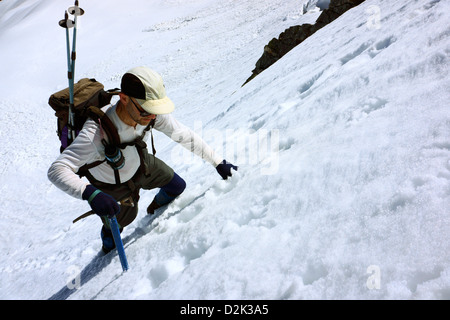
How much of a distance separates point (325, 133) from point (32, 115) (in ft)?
52.3

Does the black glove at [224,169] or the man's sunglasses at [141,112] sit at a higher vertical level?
the man's sunglasses at [141,112]

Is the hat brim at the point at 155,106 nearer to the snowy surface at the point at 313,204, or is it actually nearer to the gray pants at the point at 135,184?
the gray pants at the point at 135,184

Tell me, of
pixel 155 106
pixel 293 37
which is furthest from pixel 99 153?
pixel 293 37

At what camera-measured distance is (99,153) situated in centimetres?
257

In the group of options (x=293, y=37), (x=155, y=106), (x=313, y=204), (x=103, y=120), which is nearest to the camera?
(x=313, y=204)

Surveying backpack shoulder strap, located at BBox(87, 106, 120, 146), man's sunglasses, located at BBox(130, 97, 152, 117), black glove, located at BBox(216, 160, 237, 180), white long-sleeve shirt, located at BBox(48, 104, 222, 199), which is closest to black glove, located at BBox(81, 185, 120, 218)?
white long-sleeve shirt, located at BBox(48, 104, 222, 199)

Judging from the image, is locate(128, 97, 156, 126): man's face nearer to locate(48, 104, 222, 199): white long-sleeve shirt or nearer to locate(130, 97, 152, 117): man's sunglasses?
locate(130, 97, 152, 117): man's sunglasses

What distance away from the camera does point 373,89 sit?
3.07 m

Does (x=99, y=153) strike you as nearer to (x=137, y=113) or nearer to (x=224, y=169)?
(x=137, y=113)

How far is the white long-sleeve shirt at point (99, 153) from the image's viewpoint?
2389 millimetres

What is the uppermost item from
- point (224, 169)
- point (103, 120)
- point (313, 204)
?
point (103, 120)

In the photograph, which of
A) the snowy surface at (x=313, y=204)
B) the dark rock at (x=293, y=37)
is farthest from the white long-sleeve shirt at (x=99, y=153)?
the dark rock at (x=293, y=37)

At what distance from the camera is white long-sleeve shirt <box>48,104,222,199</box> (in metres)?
2.39
